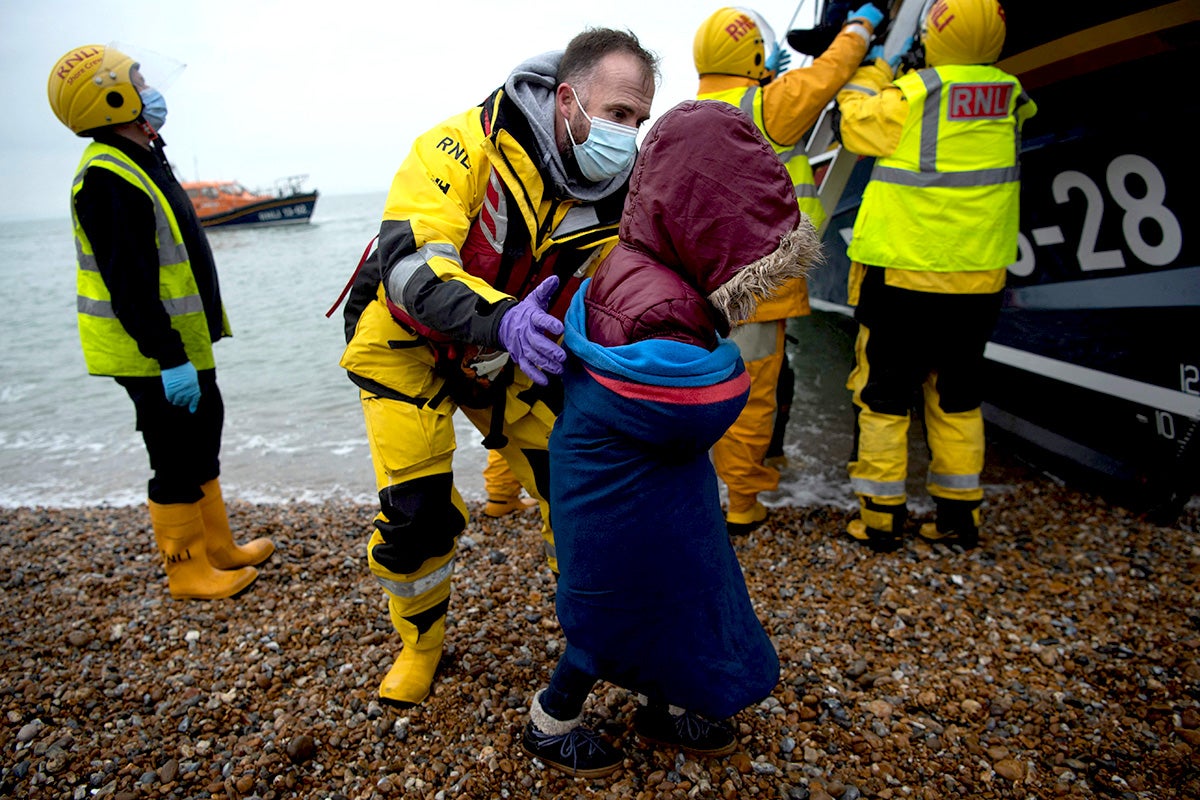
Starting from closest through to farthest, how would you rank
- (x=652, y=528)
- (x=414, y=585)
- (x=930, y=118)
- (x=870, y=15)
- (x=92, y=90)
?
(x=652, y=528), (x=414, y=585), (x=92, y=90), (x=930, y=118), (x=870, y=15)

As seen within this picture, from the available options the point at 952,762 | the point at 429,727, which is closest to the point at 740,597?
the point at 952,762

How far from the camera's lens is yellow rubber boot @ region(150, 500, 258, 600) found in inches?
131

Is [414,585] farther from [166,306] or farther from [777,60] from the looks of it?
[777,60]

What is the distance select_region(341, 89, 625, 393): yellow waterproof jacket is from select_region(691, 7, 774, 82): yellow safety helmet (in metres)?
1.71

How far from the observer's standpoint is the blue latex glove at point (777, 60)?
384 cm

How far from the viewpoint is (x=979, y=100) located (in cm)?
309

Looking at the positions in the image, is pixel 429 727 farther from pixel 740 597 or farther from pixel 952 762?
pixel 952 762

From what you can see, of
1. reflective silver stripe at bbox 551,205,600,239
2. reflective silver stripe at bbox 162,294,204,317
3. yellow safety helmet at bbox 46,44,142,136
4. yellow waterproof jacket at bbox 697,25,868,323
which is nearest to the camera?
reflective silver stripe at bbox 551,205,600,239

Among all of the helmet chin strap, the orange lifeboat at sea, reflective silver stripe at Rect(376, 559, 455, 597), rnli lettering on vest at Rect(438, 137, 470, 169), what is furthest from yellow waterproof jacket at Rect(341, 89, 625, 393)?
the orange lifeboat at sea

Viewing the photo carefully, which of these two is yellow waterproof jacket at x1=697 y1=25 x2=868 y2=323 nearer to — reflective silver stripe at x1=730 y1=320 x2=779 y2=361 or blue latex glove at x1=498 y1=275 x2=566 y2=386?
reflective silver stripe at x1=730 y1=320 x2=779 y2=361

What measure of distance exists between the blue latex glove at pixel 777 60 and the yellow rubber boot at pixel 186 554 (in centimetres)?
369

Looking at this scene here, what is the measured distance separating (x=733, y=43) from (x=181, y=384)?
304cm

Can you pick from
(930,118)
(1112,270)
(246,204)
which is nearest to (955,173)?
(930,118)

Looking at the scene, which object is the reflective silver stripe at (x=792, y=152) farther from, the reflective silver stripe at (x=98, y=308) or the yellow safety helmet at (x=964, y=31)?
the reflective silver stripe at (x=98, y=308)
